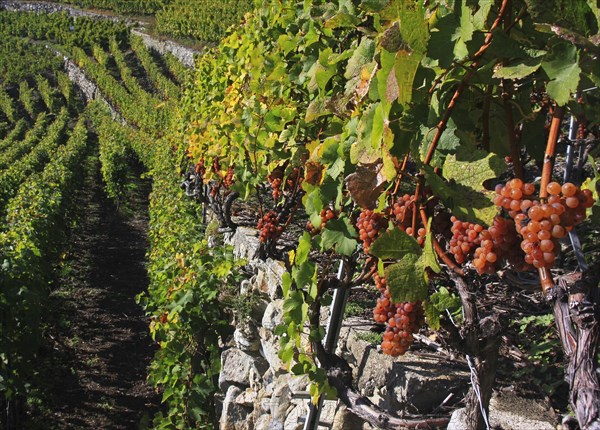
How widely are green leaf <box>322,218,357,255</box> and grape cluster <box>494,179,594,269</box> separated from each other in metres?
0.84

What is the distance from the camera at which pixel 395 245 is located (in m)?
1.15

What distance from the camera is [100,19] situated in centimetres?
5012

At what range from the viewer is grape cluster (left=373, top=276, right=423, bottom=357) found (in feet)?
4.55

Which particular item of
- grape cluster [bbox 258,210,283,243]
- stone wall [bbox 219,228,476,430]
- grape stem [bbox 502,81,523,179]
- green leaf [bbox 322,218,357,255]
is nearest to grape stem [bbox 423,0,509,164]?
grape stem [bbox 502,81,523,179]

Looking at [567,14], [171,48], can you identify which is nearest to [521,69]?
[567,14]

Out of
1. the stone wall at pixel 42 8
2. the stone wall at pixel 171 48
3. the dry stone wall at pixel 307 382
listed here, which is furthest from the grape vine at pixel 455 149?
the stone wall at pixel 42 8

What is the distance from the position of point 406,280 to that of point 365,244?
1.51 feet

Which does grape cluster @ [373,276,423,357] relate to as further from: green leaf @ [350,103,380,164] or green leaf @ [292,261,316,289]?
green leaf @ [292,261,316,289]

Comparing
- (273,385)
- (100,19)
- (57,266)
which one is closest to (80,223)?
(57,266)

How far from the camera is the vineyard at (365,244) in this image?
3.37ft

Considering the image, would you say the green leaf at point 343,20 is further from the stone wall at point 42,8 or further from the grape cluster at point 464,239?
the stone wall at point 42,8

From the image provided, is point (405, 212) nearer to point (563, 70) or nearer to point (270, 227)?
point (563, 70)

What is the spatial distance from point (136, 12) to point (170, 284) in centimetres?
5119

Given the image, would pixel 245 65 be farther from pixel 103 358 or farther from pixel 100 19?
pixel 100 19
